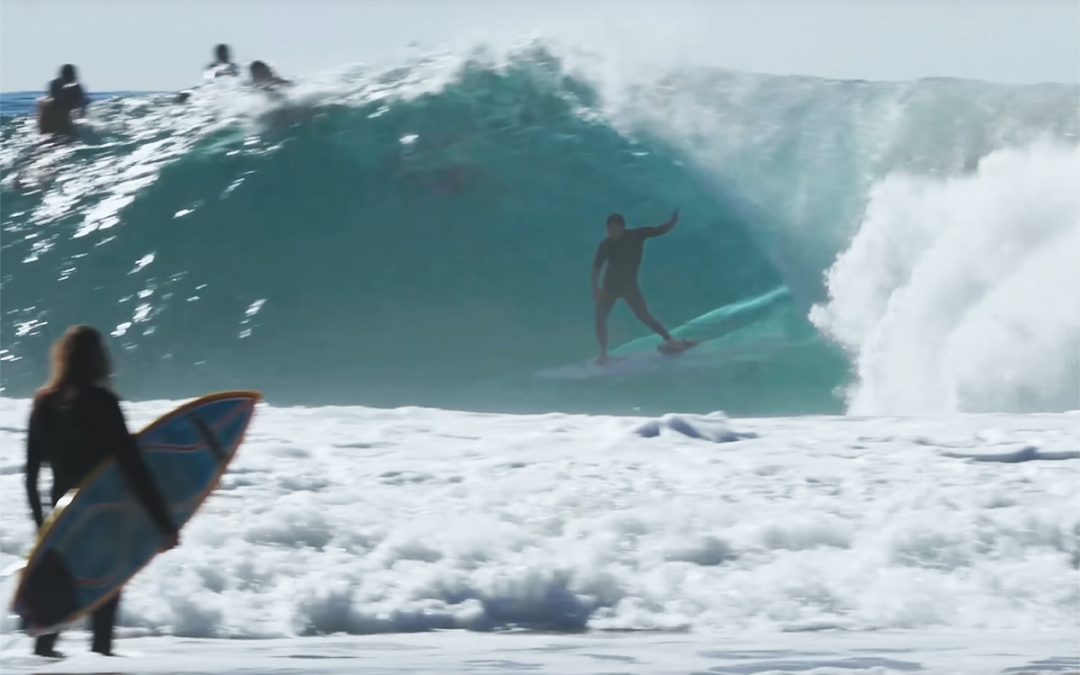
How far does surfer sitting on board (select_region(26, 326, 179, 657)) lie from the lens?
367cm

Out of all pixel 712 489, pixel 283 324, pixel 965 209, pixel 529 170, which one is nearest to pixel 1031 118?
pixel 965 209

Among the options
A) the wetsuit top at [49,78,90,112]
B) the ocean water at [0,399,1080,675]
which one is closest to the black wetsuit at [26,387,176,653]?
the ocean water at [0,399,1080,675]

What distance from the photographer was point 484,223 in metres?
12.4

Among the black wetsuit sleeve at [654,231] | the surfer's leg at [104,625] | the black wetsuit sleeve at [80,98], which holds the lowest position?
the surfer's leg at [104,625]

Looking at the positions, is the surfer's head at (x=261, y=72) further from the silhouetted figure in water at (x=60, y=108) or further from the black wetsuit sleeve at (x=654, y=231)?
the black wetsuit sleeve at (x=654, y=231)

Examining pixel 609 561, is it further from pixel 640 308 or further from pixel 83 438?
pixel 640 308

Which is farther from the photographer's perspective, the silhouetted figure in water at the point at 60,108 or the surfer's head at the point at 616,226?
the silhouetted figure in water at the point at 60,108

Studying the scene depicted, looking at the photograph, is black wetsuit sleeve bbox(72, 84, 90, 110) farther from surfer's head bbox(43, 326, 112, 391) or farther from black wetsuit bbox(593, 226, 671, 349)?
surfer's head bbox(43, 326, 112, 391)

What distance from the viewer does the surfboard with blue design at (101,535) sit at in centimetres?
363

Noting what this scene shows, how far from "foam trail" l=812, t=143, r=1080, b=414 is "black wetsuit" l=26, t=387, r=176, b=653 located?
709cm

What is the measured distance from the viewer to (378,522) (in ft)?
17.5

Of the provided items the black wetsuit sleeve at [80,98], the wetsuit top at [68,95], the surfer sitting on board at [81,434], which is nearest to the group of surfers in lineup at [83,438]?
the surfer sitting on board at [81,434]

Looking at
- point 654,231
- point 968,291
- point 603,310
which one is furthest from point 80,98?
point 968,291

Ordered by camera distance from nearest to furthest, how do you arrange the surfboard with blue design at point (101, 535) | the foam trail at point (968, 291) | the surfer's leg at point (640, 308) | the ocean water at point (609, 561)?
the surfboard with blue design at point (101, 535) < the ocean water at point (609, 561) < the foam trail at point (968, 291) < the surfer's leg at point (640, 308)
